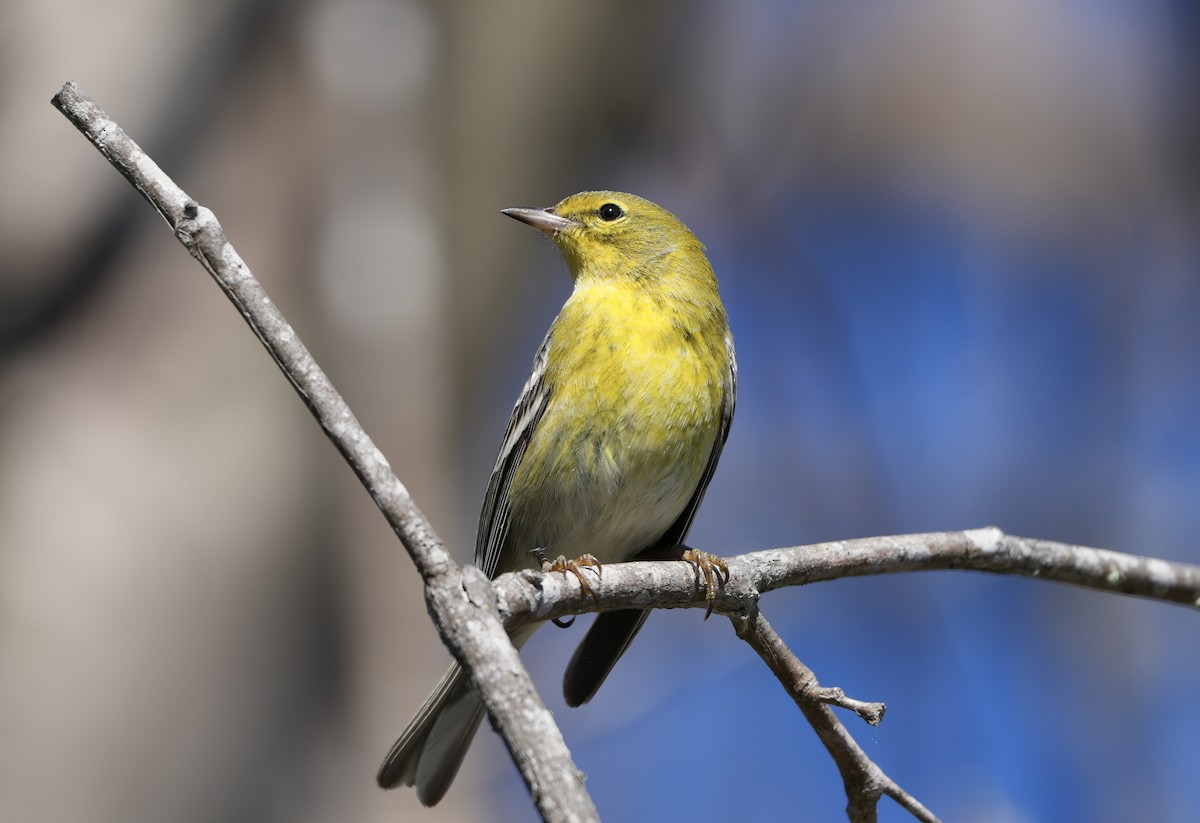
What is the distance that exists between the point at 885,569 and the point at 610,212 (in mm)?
2013

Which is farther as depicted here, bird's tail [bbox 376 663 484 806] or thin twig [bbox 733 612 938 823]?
bird's tail [bbox 376 663 484 806]

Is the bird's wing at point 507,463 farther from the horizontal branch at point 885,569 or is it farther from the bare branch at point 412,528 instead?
the bare branch at point 412,528

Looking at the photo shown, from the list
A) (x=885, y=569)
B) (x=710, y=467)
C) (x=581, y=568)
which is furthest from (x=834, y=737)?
(x=710, y=467)

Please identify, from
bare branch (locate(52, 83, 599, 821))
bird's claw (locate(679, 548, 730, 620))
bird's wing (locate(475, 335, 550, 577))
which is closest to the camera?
bare branch (locate(52, 83, 599, 821))

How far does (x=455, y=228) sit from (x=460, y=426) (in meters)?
1.32

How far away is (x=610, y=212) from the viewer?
4.20 m

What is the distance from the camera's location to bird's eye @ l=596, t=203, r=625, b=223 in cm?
418

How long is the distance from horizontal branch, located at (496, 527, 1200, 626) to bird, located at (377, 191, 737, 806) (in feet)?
1.73

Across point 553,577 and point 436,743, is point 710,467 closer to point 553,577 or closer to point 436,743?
point 436,743

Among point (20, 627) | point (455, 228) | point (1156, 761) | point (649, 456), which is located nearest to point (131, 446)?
point (20, 627)

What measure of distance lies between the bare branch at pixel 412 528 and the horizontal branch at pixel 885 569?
0.54 m

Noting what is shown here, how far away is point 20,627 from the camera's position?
5.33m

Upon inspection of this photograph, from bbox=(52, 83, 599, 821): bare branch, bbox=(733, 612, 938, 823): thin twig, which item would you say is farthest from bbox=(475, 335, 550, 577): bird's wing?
bbox=(52, 83, 599, 821): bare branch

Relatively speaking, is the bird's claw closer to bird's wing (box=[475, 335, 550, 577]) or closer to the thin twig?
the thin twig
